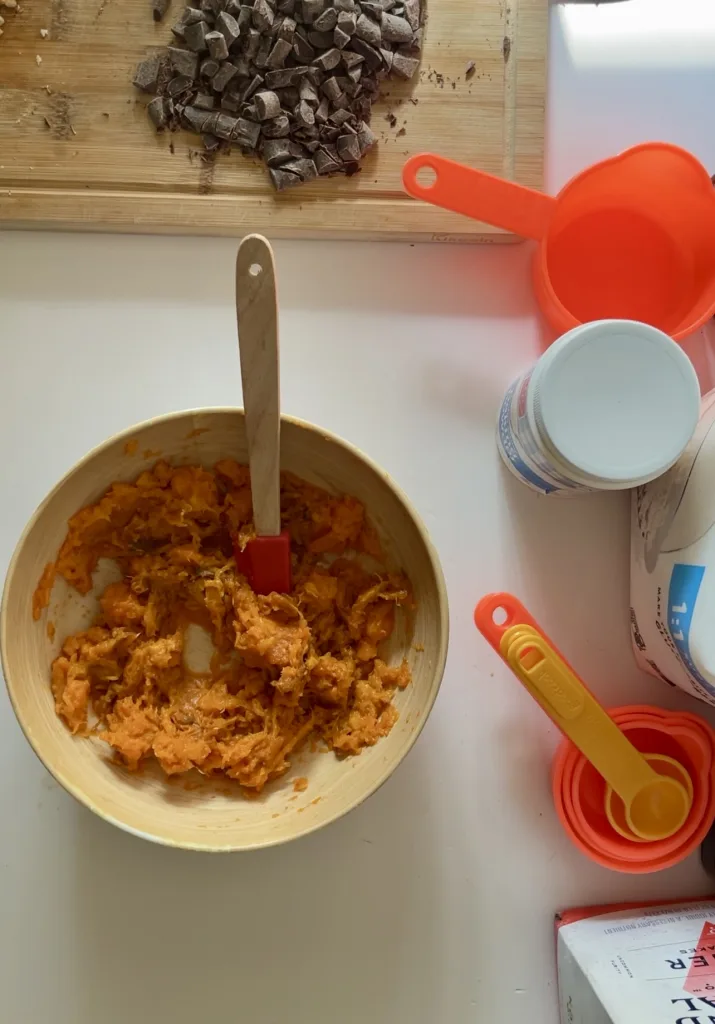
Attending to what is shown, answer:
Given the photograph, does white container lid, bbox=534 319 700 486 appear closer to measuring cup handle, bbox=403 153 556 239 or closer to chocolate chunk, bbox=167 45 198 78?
measuring cup handle, bbox=403 153 556 239

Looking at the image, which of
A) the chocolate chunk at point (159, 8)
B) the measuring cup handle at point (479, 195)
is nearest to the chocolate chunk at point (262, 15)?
the chocolate chunk at point (159, 8)

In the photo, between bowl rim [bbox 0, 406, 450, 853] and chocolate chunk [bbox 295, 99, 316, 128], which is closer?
bowl rim [bbox 0, 406, 450, 853]

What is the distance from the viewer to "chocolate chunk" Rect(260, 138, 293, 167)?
0.85 m

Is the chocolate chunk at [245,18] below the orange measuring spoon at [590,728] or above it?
above

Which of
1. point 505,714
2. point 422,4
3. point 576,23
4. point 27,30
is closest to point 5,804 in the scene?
point 505,714

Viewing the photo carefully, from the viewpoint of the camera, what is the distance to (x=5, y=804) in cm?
87

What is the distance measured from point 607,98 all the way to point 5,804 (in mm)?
1074

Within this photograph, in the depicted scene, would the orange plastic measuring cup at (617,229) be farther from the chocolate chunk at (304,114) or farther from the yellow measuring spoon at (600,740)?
the yellow measuring spoon at (600,740)

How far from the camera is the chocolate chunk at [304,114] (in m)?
0.84

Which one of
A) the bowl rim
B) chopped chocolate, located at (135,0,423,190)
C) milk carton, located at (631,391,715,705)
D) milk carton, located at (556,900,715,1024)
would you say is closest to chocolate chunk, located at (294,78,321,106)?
chopped chocolate, located at (135,0,423,190)

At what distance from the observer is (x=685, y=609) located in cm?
78

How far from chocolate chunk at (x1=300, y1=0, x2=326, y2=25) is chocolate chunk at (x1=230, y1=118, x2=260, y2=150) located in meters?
0.12

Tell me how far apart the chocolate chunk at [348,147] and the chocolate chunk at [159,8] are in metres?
0.24

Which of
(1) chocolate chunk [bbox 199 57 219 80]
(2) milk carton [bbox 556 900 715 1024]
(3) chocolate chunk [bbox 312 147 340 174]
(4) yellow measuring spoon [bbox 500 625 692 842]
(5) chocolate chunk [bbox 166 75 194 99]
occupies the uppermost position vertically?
(1) chocolate chunk [bbox 199 57 219 80]
